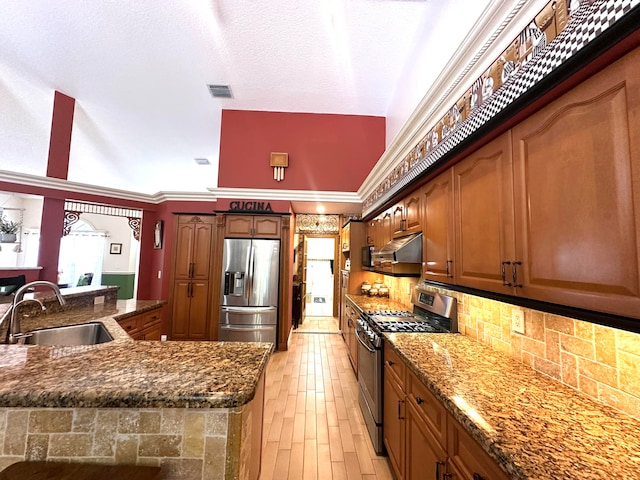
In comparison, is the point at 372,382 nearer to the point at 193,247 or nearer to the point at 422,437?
the point at 422,437

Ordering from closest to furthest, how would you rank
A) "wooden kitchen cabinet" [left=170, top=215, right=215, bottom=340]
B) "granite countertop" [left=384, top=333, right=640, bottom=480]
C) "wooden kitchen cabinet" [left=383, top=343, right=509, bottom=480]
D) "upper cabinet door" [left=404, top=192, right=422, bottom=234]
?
1. "granite countertop" [left=384, top=333, right=640, bottom=480]
2. "wooden kitchen cabinet" [left=383, top=343, right=509, bottom=480]
3. "upper cabinet door" [left=404, top=192, right=422, bottom=234]
4. "wooden kitchen cabinet" [left=170, top=215, right=215, bottom=340]

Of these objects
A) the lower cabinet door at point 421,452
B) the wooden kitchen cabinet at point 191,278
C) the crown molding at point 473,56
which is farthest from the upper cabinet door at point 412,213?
the wooden kitchen cabinet at point 191,278

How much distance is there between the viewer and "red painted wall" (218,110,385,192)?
4582mm

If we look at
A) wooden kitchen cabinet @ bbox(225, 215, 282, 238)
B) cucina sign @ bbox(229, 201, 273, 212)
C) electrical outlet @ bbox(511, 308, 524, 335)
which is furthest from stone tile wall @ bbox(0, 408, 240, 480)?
cucina sign @ bbox(229, 201, 273, 212)

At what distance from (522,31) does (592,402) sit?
5.10 feet

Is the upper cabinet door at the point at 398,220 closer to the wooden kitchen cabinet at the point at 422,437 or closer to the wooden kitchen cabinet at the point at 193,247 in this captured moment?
the wooden kitchen cabinet at the point at 422,437

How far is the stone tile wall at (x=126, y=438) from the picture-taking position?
0.87 m

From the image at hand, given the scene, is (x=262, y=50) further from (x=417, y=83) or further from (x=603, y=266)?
(x=603, y=266)

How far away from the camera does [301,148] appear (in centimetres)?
468

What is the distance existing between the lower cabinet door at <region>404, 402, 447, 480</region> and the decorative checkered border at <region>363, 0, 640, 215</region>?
1.52 m

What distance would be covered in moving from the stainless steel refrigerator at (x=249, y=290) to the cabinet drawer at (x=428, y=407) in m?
2.99

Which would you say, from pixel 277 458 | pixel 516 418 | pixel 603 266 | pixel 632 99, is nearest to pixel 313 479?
pixel 277 458

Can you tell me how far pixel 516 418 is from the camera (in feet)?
3.09

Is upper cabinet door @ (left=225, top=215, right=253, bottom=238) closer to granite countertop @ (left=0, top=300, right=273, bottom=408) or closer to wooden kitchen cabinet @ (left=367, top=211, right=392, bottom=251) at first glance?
wooden kitchen cabinet @ (left=367, top=211, right=392, bottom=251)
